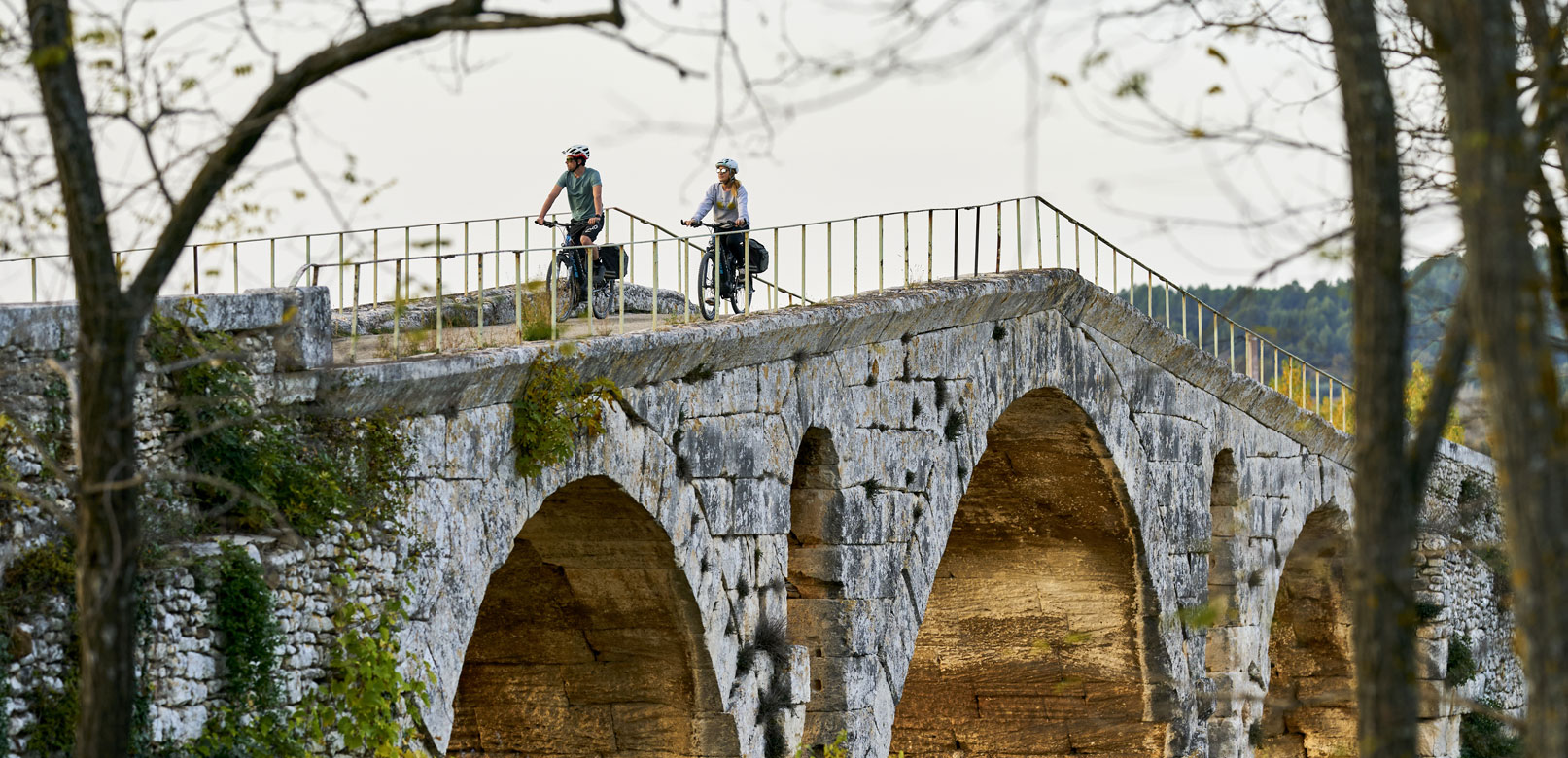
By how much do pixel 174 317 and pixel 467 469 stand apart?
66.9 inches

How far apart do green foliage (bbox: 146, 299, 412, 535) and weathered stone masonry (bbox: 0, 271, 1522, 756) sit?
135 mm

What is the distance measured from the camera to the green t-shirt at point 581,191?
11.3 m

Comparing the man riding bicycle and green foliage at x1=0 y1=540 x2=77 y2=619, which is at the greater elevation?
the man riding bicycle

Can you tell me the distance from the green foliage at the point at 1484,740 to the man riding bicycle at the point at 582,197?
559 inches

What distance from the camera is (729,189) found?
1165cm

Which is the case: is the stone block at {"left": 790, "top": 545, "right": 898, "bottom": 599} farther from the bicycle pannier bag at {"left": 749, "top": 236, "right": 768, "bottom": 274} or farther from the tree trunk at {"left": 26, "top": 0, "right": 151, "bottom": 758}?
the tree trunk at {"left": 26, "top": 0, "right": 151, "bottom": 758}

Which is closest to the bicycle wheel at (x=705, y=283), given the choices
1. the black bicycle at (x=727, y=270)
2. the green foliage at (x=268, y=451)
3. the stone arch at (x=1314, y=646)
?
the black bicycle at (x=727, y=270)

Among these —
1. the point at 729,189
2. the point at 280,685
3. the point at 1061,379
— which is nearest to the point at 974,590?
the point at 1061,379

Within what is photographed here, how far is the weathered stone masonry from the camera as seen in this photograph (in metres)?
8.17

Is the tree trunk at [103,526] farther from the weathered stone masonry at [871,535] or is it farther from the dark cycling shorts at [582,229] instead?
the dark cycling shorts at [582,229]

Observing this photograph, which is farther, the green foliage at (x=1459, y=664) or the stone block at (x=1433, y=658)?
the green foliage at (x=1459, y=664)

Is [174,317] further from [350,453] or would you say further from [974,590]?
[974,590]

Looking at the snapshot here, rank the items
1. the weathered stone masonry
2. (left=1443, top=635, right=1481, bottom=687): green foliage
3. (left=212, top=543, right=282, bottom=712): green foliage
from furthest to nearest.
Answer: (left=1443, top=635, right=1481, bottom=687): green foliage, the weathered stone masonry, (left=212, top=543, right=282, bottom=712): green foliage

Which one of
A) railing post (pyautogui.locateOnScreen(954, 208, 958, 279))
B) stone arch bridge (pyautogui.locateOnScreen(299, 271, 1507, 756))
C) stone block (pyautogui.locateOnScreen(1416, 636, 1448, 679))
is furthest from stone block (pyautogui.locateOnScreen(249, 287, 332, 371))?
stone block (pyautogui.locateOnScreen(1416, 636, 1448, 679))
